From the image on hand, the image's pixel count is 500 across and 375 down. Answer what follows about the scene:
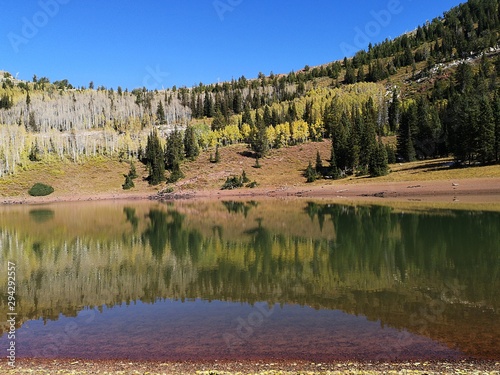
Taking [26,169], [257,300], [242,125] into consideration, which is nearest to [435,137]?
[242,125]

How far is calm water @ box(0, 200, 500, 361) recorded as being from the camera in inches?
441

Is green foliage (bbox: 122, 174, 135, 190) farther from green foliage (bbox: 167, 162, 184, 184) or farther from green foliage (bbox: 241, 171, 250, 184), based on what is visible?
green foliage (bbox: 241, 171, 250, 184)

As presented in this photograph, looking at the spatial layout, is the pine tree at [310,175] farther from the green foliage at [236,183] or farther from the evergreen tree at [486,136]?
the evergreen tree at [486,136]

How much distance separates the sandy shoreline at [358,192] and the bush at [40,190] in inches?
73.9

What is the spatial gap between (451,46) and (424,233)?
652 feet

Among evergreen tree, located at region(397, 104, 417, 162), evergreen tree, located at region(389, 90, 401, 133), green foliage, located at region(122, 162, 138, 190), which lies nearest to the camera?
evergreen tree, located at region(397, 104, 417, 162)

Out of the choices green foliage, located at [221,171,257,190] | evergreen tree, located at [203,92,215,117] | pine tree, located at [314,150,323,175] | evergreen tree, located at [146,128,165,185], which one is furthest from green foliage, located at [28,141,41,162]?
pine tree, located at [314,150,323,175]

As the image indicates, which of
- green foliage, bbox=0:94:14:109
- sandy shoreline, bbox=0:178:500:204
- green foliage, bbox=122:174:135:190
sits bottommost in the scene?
sandy shoreline, bbox=0:178:500:204

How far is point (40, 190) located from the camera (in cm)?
9794

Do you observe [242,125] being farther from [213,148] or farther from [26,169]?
[26,169]

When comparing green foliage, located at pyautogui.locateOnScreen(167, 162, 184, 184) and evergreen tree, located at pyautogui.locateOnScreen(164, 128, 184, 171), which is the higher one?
evergreen tree, located at pyautogui.locateOnScreen(164, 128, 184, 171)

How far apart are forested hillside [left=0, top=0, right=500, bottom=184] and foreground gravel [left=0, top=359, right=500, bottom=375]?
67.4 meters

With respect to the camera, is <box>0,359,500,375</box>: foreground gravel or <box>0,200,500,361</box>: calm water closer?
<box>0,359,500,375</box>: foreground gravel

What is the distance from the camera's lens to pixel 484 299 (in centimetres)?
1384
